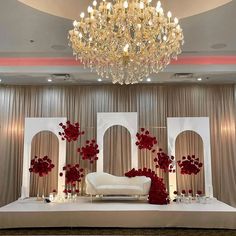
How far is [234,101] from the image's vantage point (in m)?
8.01

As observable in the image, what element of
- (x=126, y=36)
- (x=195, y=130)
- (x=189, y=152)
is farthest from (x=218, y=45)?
(x=189, y=152)

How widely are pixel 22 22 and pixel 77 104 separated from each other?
361 centimetres

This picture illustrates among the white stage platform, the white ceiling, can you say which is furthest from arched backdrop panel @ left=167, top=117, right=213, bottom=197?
the white stage platform

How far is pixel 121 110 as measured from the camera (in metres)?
8.09

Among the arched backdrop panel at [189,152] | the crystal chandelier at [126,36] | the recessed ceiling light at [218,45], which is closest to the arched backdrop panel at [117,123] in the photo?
the arched backdrop panel at [189,152]

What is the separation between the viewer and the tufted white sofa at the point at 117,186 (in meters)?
6.24

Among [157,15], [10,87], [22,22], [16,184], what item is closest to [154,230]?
[157,15]

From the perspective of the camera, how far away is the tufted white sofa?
6.24 meters

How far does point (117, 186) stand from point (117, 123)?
5.73ft

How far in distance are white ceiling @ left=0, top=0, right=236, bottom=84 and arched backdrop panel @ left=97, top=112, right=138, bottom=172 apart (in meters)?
0.99

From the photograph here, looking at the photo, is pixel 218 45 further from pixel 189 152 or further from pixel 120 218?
pixel 120 218

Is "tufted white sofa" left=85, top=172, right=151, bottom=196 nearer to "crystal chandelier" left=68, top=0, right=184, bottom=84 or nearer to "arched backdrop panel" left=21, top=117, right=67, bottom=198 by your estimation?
"arched backdrop panel" left=21, top=117, right=67, bottom=198

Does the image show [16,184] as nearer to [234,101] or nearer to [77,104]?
[77,104]

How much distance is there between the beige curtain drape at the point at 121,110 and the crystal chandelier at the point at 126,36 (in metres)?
3.53
